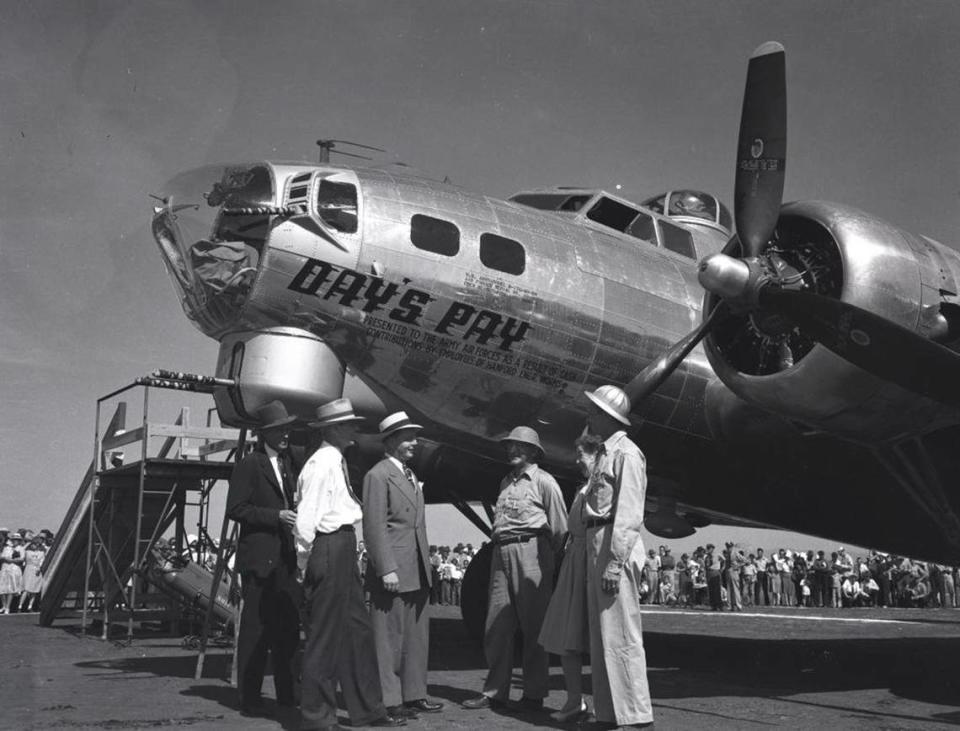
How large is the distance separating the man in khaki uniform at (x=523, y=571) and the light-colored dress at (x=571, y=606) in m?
0.36

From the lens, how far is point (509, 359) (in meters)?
8.59

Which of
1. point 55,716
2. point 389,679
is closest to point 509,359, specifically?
point 389,679

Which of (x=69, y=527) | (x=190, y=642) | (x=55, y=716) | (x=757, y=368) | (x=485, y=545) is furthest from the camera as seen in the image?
(x=69, y=527)

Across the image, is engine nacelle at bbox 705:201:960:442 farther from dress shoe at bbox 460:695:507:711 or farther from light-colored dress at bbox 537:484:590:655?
dress shoe at bbox 460:695:507:711

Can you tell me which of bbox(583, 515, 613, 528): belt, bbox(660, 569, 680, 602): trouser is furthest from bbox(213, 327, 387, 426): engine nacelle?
bbox(660, 569, 680, 602): trouser

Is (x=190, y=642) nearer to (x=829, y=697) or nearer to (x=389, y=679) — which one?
(x=389, y=679)

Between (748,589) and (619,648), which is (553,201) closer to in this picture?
(619,648)

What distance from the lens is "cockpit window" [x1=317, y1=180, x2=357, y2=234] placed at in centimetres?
803

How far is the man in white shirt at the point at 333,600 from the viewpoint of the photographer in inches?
231

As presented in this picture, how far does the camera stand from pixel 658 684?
845 centimetres

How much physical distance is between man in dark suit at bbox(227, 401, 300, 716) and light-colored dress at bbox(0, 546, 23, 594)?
58.8ft

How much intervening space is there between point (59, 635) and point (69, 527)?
12.0ft

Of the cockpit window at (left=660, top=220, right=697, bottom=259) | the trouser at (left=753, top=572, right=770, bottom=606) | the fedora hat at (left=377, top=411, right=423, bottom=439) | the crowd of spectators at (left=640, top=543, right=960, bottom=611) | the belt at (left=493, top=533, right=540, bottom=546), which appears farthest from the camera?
the trouser at (left=753, top=572, right=770, bottom=606)

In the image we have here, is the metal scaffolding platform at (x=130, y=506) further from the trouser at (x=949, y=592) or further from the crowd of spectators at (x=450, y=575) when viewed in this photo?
the trouser at (x=949, y=592)
